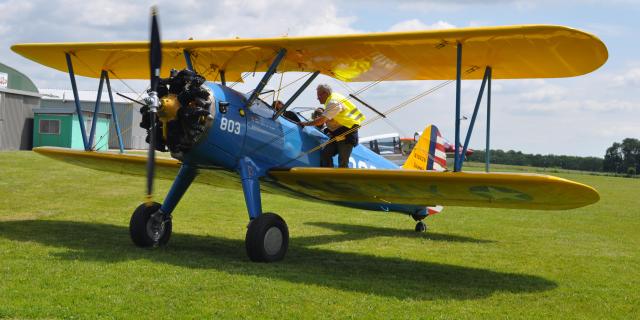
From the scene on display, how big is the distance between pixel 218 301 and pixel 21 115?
117 feet

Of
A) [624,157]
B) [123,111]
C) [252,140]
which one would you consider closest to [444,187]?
[252,140]

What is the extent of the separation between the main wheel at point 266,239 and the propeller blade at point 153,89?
124cm

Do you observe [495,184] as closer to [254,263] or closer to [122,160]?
[254,263]

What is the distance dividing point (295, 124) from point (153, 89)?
2.52 m

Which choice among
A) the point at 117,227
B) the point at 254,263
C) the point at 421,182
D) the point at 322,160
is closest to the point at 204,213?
the point at 117,227

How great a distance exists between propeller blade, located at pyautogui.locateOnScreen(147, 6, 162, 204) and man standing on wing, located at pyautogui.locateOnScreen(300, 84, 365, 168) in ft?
8.25

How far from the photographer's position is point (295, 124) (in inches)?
370

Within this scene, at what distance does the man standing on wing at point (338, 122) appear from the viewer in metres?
9.22

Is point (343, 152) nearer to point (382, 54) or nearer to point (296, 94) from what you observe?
point (296, 94)

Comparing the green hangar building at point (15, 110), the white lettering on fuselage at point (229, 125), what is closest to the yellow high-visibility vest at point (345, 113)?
the white lettering on fuselage at point (229, 125)

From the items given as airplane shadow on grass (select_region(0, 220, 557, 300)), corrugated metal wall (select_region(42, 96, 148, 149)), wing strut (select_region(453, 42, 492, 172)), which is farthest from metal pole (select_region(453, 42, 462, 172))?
corrugated metal wall (select_region(42, 96, 148, 149))

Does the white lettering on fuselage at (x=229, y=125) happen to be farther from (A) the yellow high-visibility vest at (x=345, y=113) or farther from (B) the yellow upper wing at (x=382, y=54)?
(A) the yellow high-visibility vest at (x=345, y=113)

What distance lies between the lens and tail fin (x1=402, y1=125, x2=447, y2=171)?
12789 millimetres

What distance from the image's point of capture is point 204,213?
14.3 metres
